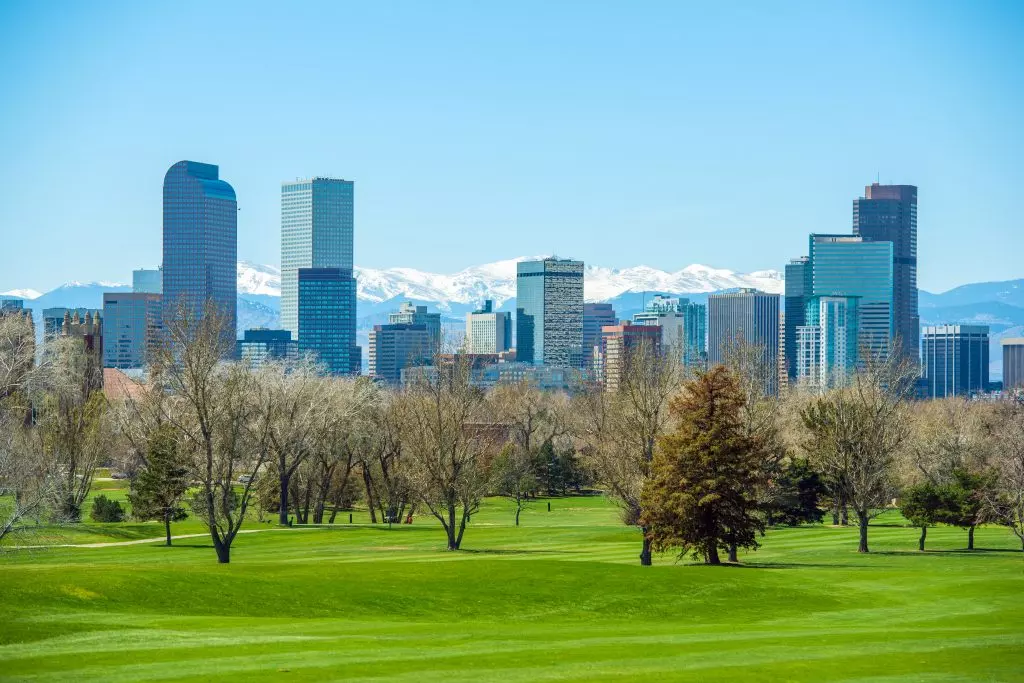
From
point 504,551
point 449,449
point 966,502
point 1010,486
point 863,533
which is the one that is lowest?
point 504,551

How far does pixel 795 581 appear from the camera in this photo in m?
53.4

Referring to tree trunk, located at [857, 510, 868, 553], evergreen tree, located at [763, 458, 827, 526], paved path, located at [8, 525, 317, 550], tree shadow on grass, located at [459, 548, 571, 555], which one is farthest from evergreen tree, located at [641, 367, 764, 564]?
paved path, located at [8, 525, 317, 550]

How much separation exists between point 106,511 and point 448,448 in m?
31.2

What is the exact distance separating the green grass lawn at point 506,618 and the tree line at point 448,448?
3.96 metres

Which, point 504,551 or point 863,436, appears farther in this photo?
point 863,436

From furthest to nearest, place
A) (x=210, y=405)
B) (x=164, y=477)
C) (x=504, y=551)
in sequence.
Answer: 1. (x=164, y=477)
2. (x=504, y=551)
3. (x=210, y=405)

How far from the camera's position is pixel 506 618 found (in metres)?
44.0

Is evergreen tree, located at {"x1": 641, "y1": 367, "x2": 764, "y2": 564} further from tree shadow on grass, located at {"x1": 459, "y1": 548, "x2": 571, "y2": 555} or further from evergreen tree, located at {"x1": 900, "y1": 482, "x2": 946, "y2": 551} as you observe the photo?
evergreen tree, located at {"x1": 900, "y1": 482, "x2": 946, "y2": 551}

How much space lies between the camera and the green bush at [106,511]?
3536 inches

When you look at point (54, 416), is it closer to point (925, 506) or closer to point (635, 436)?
point (635, 436)

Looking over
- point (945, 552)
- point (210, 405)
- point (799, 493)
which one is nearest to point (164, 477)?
point (210, 405)

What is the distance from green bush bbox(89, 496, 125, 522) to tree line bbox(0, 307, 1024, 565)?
1.46 meters

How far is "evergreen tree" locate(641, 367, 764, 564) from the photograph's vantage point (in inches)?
2341

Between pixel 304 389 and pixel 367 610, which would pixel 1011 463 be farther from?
pixel 304 389
